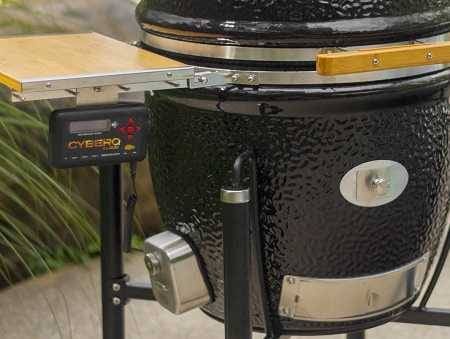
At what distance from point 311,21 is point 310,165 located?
255 mm

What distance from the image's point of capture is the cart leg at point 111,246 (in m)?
2.05

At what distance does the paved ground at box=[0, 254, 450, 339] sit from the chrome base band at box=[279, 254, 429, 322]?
117 centimetres

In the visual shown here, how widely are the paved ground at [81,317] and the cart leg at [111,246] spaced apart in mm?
899

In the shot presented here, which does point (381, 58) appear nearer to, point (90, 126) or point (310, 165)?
point (310, 165)

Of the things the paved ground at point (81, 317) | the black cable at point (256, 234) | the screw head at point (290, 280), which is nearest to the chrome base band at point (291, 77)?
the black cable at point (256, 234)

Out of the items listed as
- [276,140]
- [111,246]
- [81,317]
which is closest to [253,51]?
[276,140]

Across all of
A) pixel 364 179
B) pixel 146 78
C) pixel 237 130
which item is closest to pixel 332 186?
pixel 364 179

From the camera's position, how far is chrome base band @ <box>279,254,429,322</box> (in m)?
1.79

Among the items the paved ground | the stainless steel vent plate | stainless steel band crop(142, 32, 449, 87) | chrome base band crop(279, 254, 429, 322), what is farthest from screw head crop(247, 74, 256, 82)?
the paved ground

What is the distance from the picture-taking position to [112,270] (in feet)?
7.01

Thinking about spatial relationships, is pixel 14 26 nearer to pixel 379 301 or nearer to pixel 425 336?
pixel 425 336

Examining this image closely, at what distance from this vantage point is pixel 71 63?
5.45 feet

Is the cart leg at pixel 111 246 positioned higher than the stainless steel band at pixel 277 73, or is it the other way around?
the stainless steel band at pixel 277 73

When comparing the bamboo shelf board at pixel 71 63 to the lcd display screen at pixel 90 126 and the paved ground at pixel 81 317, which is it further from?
the paved ground at pixel 81 317
